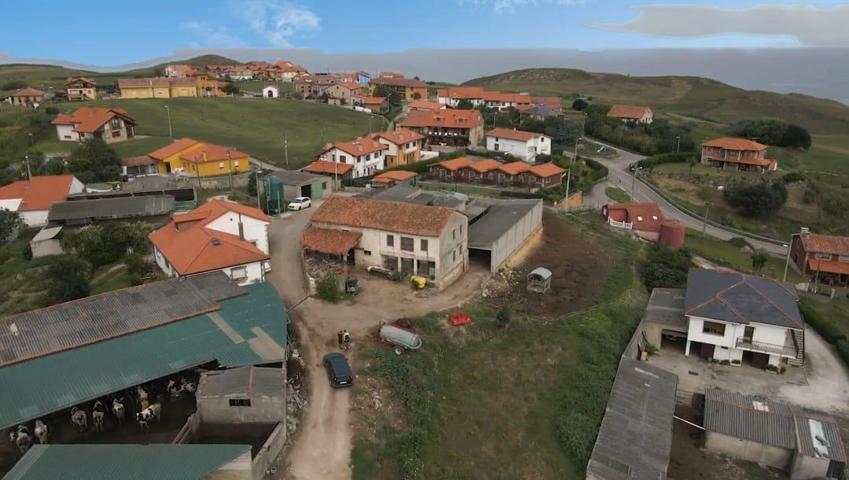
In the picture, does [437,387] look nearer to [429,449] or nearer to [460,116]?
[429,449]

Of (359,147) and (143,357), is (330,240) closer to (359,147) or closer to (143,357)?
(143,357)

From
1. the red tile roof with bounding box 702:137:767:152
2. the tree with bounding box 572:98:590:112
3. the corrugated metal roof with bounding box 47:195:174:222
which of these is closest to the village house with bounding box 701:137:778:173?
the red tile roof with bounding box 702:137:767:152

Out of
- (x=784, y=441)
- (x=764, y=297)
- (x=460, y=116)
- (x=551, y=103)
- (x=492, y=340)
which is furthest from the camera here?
(x=551, y=103)

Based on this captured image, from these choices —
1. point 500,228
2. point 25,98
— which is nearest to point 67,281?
point 500,228

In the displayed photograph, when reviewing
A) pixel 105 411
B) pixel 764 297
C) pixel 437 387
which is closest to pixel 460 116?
pixel 764 297

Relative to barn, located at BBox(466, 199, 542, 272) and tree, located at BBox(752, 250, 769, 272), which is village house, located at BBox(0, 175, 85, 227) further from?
tree, located at BBox(752, 250, 769, 272)
